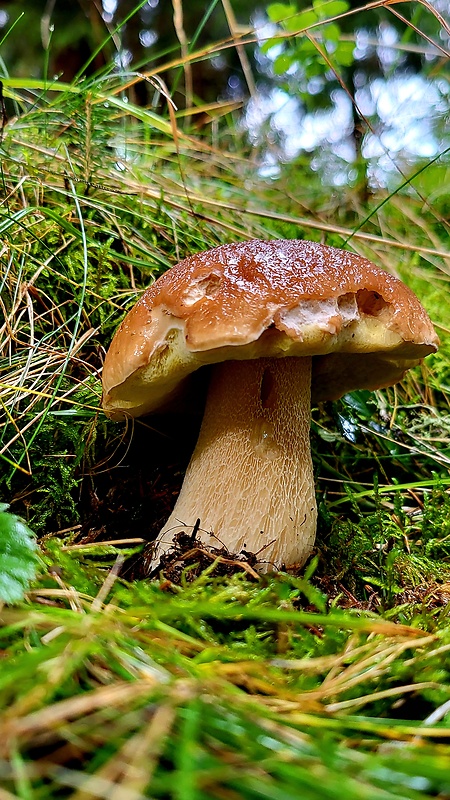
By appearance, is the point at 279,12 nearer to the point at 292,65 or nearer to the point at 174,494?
the point at 292,65

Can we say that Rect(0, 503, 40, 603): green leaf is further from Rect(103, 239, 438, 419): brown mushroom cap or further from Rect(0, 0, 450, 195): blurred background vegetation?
Rect(0, 0, 450, 195): blurred background vegetation

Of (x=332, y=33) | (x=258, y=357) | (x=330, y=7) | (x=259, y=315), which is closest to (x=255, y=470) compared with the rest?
(x=258, y=357)

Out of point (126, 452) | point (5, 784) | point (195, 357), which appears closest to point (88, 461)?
point (126, 452)

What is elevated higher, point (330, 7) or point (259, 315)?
point (330, 7)

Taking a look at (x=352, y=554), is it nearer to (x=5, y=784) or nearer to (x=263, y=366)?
(x=263, y=366)

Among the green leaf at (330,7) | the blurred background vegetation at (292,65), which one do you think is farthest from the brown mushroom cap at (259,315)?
the green leaf at (330,7)

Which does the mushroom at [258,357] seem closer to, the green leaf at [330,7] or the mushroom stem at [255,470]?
the mushroom stem at [255,470]
